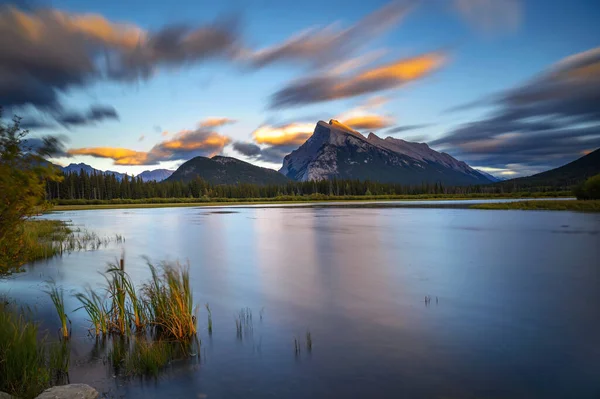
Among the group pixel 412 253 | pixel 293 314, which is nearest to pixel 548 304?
pixel 293 314

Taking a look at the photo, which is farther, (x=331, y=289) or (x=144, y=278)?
(x=144, y=278)

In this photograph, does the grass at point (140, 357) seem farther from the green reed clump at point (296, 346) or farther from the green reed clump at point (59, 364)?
the green reed clump at point (296, 346)

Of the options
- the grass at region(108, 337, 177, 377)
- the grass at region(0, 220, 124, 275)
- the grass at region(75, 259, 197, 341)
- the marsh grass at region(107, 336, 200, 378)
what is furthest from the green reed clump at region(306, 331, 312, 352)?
the grass at region(0, 220, 124, 275)

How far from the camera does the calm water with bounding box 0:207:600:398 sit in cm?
762

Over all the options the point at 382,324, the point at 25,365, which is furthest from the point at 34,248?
the point at 382,324

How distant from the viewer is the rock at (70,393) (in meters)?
6.17

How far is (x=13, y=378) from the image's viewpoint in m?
6.98

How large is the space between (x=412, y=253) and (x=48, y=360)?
933 inches

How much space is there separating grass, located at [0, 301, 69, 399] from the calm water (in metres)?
0.53

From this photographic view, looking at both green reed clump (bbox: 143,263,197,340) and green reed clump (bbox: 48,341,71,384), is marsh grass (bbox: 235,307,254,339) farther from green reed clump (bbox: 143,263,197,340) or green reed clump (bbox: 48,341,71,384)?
green reed clump (bbox: 48,341,71,384)

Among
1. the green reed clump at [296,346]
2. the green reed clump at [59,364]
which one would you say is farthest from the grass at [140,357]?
the green reed clump at [296,346]

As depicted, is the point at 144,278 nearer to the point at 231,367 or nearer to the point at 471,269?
the point at 231,367

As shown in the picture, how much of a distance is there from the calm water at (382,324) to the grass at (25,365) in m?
0.53

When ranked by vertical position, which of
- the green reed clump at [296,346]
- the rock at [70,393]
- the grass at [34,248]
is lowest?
the green reed clump at [296,346]
